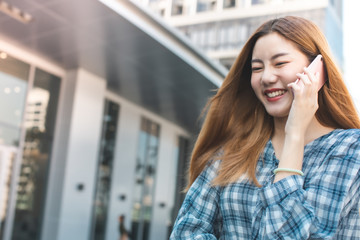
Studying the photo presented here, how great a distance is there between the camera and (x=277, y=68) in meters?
1.39

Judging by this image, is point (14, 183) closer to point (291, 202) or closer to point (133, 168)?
point (133, 168)

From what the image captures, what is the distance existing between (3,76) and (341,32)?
2164 cm

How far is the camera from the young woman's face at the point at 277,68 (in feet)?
4.54

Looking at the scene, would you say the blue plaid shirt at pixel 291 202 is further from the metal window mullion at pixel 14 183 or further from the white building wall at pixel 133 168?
the white building wall at pixel 133 168

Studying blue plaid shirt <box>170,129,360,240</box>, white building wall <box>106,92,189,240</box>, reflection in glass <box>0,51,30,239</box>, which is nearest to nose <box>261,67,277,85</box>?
blue plaid shirt <box>170,129,360,240</box>

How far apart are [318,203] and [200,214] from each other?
0.41m

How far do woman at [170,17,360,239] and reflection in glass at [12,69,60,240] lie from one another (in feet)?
31.0

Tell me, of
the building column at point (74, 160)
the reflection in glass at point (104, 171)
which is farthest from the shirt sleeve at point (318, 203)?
the reflection in glass at point (104, 171)

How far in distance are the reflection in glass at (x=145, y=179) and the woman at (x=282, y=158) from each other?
507 inches

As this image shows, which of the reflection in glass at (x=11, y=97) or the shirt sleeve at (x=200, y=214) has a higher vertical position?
the reflection in glass at (x=11, y=97)

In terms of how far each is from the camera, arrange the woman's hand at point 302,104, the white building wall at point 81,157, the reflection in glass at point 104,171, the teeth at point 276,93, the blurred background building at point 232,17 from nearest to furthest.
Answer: the woman's hand at point 302,104 < the teeth at point 276,93 < the white building wall at point 81,157 < the reflection in glass at point 104,171 < the blurred background building at point 232,17

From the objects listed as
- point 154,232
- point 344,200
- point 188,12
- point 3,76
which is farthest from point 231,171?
point 188,12

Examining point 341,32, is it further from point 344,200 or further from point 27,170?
Result: point 344,200

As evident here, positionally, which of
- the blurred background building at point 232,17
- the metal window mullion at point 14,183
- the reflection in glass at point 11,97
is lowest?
the metal window mullion at point 14,183
